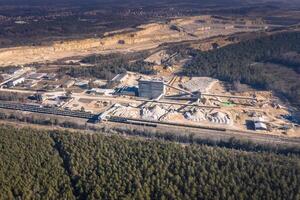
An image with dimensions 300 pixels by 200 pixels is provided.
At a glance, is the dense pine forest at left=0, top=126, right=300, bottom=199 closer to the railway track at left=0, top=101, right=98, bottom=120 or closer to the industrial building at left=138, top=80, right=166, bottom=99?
the railway track at left=0, top=101, right=98, bottom=120

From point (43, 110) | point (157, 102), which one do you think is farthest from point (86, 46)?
point (157, 102)

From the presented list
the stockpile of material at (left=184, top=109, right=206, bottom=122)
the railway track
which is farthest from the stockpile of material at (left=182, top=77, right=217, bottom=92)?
the railway track

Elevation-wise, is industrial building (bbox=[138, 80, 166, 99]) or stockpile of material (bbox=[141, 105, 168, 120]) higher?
industrial building (bbox=[138, 80, 166, 99])

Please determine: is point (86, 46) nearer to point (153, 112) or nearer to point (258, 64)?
point (258, 64)

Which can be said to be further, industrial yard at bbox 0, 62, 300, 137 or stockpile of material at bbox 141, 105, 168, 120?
stockpile of material at bbox 141, 105, 168, 120

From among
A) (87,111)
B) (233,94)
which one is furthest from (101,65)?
(233,94)

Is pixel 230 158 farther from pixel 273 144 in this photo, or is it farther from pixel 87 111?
pixel 87 111

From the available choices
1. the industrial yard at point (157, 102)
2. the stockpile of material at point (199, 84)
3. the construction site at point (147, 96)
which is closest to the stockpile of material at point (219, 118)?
the industrial yard at point (157, 102)

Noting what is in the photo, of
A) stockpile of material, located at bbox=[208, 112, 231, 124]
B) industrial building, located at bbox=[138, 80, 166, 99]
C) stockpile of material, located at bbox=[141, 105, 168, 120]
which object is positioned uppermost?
industrial building, located at bbox=[138, 80, 166, 99]
